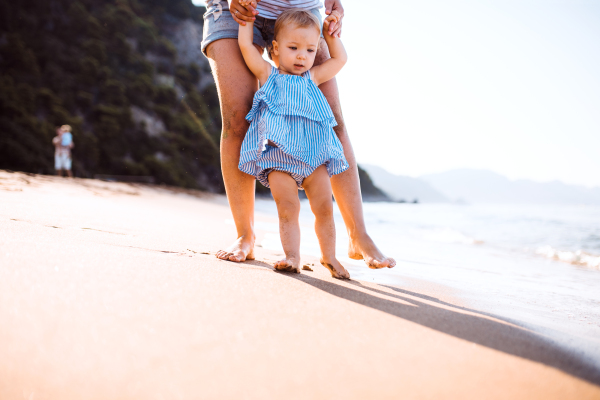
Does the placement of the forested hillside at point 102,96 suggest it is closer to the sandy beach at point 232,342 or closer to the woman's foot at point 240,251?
the woman's foot at point 240,251

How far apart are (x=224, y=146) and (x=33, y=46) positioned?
66.1 feet

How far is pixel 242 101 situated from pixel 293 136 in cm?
41

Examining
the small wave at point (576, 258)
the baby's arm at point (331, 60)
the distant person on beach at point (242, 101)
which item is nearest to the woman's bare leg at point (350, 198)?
the distant person on beach at point (242, 101)

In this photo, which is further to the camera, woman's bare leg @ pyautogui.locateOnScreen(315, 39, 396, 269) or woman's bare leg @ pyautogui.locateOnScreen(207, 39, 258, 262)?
woman's bare leg @ pyautogui.locateOnScreen(207, 39, 258, 262)

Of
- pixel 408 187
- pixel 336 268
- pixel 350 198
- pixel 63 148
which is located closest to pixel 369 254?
pixel 336 268

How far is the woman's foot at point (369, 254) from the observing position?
1.91m

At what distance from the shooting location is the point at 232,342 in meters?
0.91

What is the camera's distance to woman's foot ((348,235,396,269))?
1912 millimetres

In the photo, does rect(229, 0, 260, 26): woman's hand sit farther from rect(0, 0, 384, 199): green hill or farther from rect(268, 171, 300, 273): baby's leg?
rect(0, 0, 384, 199): green hill

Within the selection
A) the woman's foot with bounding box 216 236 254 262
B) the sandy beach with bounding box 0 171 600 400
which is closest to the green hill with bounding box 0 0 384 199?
the woman's foot with bounding box 216 236 254 262

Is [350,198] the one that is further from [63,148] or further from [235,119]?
[63,148]

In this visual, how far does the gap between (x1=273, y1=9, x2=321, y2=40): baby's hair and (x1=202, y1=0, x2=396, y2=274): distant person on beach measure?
0.12m

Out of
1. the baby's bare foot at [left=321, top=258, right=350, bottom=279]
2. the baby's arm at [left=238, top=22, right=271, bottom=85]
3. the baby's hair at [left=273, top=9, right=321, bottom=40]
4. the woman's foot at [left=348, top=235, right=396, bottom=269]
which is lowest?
the baby's bare foot at [left=321, top=258, right=350, bottom=279]

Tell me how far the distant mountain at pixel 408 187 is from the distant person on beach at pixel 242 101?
41319 millimetres
